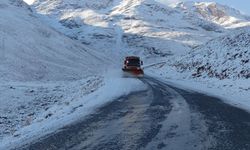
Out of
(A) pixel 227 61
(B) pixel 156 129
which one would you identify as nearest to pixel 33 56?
(A) pixel 227 61

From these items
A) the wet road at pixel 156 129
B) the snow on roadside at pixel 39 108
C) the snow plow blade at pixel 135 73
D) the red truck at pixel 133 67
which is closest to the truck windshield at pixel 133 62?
the red truck at pixel 133 67

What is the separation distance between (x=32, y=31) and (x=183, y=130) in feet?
326

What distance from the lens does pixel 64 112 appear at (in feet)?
53.6

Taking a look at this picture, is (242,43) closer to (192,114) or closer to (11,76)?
(11,76)

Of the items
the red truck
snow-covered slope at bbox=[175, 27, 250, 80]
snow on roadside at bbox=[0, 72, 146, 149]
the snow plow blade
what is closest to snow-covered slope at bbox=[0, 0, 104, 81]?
the red truck

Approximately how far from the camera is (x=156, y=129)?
41.1 ft

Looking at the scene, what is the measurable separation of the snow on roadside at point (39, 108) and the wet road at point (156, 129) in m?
0.61

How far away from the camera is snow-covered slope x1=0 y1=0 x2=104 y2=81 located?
187ft

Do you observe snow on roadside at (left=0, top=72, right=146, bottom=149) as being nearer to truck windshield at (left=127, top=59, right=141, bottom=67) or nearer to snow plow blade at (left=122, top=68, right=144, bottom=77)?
snow plow blade at (left=122, top=68, right=144, bottom=77)

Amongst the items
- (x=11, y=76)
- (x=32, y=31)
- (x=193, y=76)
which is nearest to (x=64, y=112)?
(x=193, y=76)

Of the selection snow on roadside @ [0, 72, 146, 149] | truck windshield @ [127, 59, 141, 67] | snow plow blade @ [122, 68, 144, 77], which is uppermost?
truck windshield @ [127, 59, 141, 67]

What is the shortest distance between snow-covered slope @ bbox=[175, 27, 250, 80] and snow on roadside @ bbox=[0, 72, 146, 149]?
1261 cm

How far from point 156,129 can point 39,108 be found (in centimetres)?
1189

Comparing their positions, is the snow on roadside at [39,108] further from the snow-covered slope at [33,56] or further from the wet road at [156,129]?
the snow-covered slope at [33,56]
